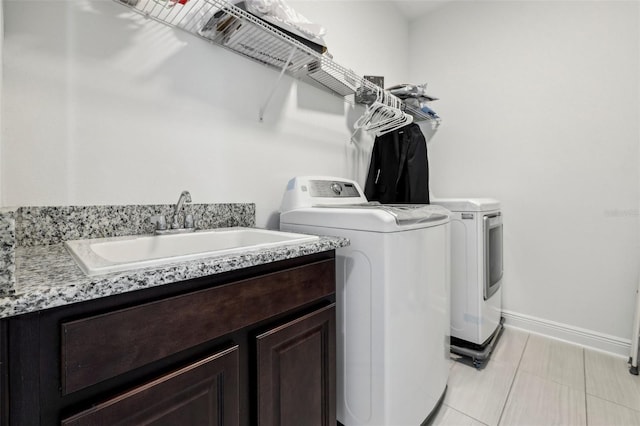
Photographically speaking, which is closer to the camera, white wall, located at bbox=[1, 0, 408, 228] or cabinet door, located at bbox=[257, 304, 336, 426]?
cabinet door, located at bbox=[257, 304, 336, 426]

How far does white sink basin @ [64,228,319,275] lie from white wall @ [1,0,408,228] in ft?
0.69

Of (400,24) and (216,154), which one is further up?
(400,24)

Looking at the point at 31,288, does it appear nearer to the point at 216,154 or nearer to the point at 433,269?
the point at 216,154

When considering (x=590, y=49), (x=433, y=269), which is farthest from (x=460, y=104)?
(x=433, y=269)

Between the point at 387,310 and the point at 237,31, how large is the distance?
132cm

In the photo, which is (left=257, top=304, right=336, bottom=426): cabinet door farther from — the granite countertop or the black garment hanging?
the black garment hanging

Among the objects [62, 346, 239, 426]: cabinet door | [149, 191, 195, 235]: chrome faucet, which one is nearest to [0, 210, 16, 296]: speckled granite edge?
[62, 346, 239, 426]: cabinet door

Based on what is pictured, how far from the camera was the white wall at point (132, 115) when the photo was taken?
0.89 metres

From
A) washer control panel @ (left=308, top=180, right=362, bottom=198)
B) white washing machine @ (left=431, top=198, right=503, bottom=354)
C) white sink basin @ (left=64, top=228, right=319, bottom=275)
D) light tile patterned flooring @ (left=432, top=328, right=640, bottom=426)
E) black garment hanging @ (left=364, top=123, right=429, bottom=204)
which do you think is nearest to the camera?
white sink basin @ (left=64, top=228, right=319, bottom=275)

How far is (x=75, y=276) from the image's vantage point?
529 mm

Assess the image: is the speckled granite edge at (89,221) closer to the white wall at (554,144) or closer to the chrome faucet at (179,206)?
the chrome faucet at (179,206)

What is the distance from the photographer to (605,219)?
1912 millimetres

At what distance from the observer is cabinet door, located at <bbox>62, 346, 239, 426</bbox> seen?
1.69ft

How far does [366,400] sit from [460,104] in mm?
2472
